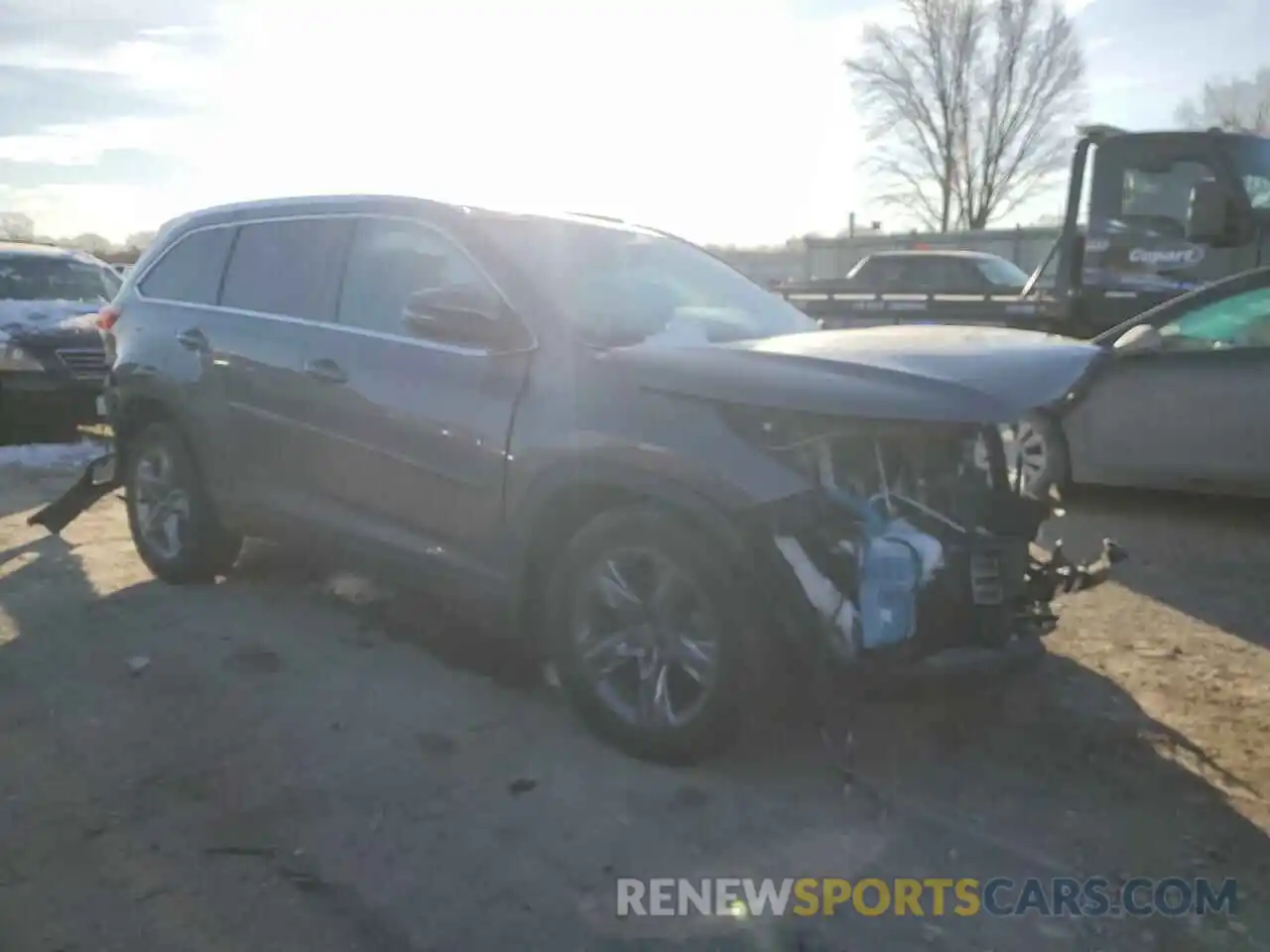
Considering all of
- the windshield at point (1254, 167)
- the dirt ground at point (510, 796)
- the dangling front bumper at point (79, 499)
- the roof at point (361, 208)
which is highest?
the windshield at point (1254, 167)

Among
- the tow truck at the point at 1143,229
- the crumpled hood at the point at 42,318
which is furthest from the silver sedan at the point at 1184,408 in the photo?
the crumpled hood at the point at 42,318

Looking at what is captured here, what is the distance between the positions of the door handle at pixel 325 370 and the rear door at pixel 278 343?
1cm

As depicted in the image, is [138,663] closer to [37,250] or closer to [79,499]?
[79,499]

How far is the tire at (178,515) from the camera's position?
226 inches

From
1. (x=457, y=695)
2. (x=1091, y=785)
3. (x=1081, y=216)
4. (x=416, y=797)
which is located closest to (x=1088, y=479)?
(x=1081, y=216)

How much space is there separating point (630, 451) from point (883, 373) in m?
0.80

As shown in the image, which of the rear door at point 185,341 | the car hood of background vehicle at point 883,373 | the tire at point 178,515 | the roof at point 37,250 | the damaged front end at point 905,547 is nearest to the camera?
the car hood of background vehicle at point 883,373

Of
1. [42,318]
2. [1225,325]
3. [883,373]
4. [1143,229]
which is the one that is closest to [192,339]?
[883,373]

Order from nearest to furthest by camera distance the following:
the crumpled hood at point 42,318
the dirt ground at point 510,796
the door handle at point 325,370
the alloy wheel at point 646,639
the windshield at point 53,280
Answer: the dirt ground at point 510,796 < the alloy wheel at point 646,639 < the door handle at point 325,370 < the crumpled hood at point 42,318 < the windshield at point 53,280

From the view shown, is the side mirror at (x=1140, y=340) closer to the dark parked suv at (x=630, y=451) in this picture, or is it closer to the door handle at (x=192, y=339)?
the dark parked suv at (x=630, y=451)

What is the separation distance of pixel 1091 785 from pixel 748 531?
1351 millimetres

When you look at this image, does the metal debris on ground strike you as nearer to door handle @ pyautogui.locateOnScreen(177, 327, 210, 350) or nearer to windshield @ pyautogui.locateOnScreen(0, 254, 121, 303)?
door handle @ pyautogui.locateOnScreen(177, 327, 210, 350)

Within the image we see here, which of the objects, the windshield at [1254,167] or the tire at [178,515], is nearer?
the tire at [178,515]

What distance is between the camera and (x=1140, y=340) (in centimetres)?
690
